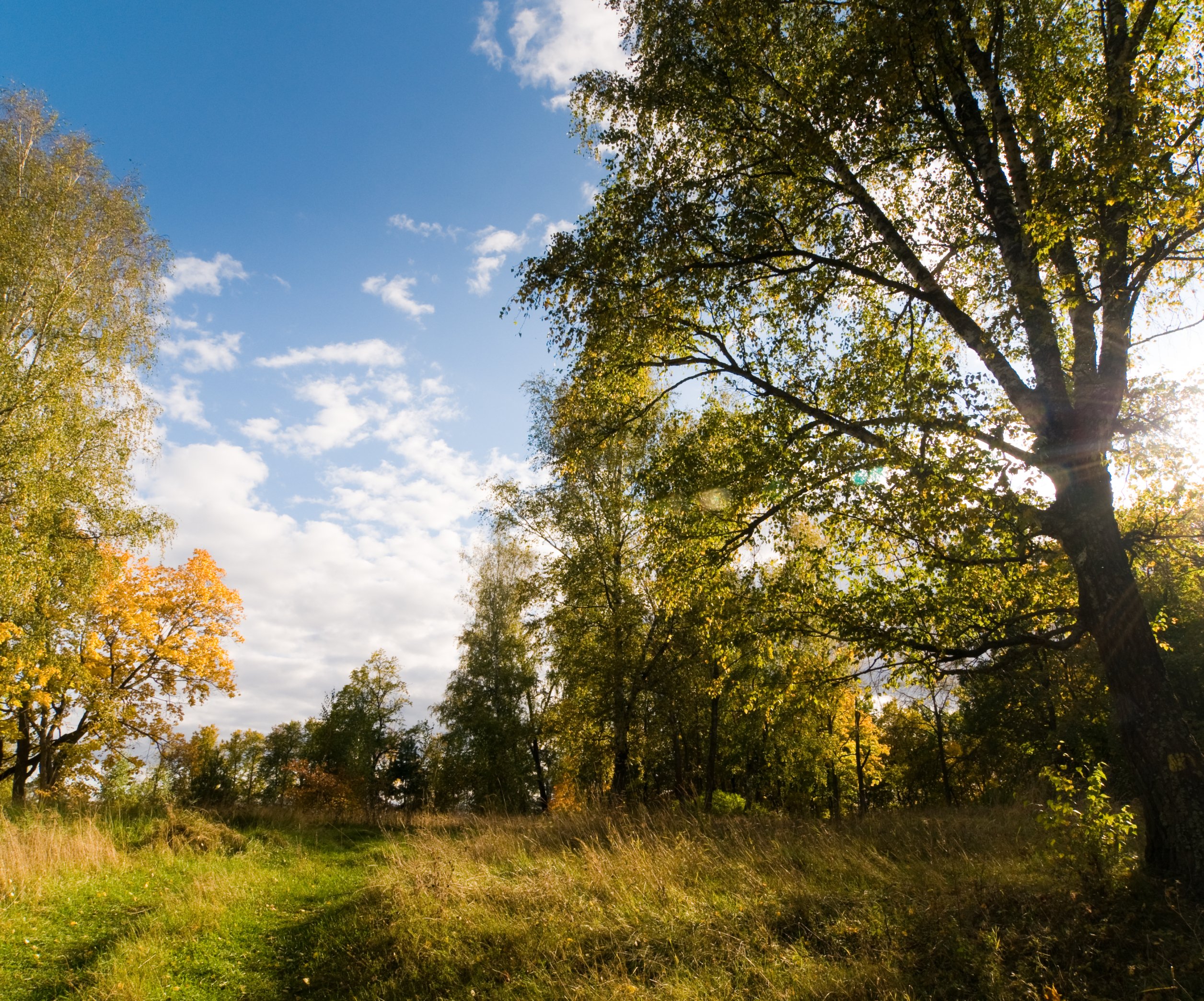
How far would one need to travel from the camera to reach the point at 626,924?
562 centimetres

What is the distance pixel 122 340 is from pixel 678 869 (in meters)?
16.3

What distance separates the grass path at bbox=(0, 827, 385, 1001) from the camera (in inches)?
223

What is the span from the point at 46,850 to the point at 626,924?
355 inches

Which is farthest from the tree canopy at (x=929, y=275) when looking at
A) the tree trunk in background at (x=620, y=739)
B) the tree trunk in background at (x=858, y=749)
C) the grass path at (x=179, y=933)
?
the tree trunk in background at (x=858, y=749)

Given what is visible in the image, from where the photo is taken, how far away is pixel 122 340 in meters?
14.1

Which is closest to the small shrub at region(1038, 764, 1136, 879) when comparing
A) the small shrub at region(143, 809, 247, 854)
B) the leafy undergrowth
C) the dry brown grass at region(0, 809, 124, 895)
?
the leafy undergrowth

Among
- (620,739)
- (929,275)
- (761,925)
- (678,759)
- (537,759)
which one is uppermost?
(929,275)

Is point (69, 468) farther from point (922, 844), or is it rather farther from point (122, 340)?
point (922, 844)

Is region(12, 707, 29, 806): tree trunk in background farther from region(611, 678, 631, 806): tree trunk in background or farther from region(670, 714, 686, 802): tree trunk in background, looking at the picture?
region(670, 714, 686, 802): tree trunk in background

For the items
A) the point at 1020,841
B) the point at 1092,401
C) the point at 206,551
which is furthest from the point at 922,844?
the point at 206,551

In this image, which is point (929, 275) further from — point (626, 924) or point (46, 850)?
point (46, 850)

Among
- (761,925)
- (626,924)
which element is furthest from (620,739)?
(761,925)

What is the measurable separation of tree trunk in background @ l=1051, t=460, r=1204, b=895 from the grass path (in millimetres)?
7528

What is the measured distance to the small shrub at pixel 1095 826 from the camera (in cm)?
488
